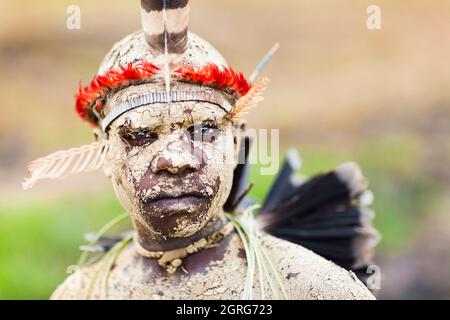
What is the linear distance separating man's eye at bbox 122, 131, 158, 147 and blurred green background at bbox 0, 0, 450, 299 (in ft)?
12.6

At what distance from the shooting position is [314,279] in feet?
6.88

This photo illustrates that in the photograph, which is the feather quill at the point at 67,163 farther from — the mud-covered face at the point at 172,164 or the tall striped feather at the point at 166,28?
the tall striped feather at the point at 166,28

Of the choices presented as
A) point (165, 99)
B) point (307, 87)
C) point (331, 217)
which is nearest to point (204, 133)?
point (165, 99)

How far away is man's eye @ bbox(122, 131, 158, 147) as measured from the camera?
206 cm

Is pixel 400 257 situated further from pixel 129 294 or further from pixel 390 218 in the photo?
pixel 129 294

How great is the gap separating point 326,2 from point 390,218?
321 centimetres

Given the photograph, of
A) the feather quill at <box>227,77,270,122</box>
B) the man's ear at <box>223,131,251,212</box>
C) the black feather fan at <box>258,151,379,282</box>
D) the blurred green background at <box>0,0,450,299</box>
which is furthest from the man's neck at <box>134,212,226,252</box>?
the blurred green background at <box>0,0,450,299</box>

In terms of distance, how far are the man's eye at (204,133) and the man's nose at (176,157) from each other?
0.11ft

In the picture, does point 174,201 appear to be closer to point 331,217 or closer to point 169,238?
point 169,238

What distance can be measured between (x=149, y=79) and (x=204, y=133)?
0.20m

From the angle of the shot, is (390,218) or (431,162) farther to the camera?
(431,162)

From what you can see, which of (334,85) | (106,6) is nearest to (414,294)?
(334,85)

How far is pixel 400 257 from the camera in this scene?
5594 mm

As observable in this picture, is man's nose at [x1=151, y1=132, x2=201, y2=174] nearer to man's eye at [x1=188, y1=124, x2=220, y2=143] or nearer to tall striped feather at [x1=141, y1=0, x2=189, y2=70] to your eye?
man's eye at [x1=188, y1=124, x2=220, y2=143]
